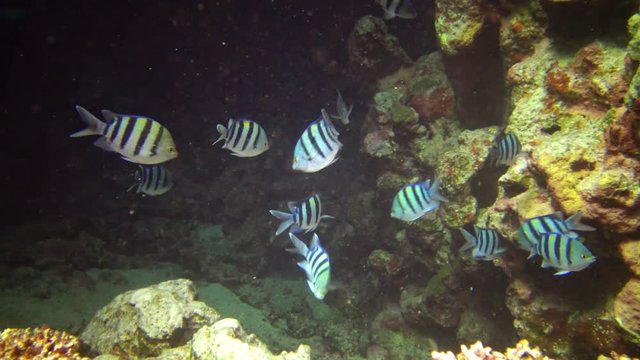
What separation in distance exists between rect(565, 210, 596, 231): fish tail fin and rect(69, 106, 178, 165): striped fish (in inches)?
152

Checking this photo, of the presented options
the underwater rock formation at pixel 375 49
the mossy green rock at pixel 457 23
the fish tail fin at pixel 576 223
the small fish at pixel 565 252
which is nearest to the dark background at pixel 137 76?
the underwater rock formation at pixel 375 49

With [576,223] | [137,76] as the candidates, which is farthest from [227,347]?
[137,76]

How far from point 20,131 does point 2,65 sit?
299 centimetres

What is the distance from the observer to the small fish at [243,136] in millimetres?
3918

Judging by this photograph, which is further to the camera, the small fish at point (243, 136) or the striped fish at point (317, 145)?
the small fish at point (243, 136)

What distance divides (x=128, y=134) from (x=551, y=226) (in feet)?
13.1

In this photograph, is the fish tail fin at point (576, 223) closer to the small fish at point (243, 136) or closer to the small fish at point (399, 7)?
the small fish at point (243, 136)

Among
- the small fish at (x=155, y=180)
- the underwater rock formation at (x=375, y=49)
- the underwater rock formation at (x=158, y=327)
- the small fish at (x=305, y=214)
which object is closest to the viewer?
the underwater rock formation at (x=158, y=327)

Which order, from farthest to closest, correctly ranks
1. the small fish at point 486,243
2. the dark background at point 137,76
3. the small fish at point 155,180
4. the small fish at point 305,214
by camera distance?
the dark background at point 137,76
the small fish at point 155,180
the small fish at point 486,243
the small fish at point 305,214

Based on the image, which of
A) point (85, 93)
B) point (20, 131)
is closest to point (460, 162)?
point (85, 93)

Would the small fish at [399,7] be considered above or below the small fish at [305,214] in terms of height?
above

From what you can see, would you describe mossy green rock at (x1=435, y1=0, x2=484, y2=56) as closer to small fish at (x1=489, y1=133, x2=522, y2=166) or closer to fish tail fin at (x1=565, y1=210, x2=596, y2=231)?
small fish at (x1=489, y1=133, x2=522, y2=166)

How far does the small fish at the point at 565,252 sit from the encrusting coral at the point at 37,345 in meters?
4.87

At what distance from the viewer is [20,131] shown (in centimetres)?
1369
